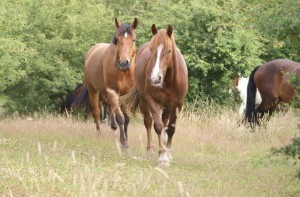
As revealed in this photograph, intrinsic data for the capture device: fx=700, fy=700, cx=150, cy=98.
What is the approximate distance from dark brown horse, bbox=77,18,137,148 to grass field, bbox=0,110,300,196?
575mm

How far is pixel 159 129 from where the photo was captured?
11750 millimetres

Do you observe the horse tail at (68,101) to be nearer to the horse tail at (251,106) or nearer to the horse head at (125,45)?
the horse tail at (251,106)

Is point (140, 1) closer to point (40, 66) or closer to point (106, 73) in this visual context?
point (40, 66)

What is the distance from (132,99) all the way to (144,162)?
1.86 meters

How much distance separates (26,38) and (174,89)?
490 inches

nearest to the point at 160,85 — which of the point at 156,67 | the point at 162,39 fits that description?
the point at 156,67

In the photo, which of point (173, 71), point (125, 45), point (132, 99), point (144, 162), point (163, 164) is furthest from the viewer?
point (125, 45)

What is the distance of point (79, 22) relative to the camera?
2419 cm

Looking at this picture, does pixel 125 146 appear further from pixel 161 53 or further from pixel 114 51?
pixel 161 53

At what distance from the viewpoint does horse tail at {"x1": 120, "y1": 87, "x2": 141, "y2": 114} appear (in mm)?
13211

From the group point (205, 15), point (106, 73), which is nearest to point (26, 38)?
point (205, 15)

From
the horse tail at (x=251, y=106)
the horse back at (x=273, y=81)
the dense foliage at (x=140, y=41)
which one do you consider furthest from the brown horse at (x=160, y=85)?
the dense foliage at (x=140, y=41)

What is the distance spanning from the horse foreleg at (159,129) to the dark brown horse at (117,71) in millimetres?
1857

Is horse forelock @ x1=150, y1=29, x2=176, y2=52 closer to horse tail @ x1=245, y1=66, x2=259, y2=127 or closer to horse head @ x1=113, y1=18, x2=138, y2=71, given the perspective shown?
horse head @ x1=113, y1=18, x2=138, y2=71
